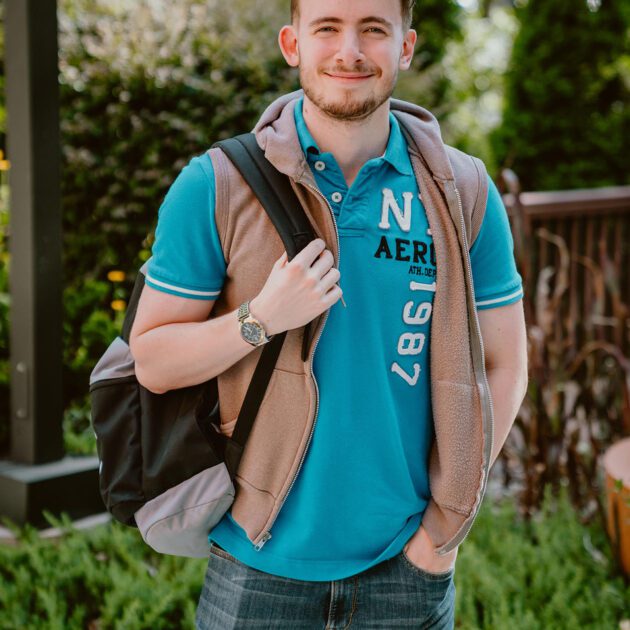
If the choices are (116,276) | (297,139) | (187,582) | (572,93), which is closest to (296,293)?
(297,139)

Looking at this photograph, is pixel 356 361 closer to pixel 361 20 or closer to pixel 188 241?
pixel 188 241

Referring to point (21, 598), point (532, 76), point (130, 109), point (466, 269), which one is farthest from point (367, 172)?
point (532, 76)

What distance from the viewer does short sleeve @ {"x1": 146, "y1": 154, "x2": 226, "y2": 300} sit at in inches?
55.9

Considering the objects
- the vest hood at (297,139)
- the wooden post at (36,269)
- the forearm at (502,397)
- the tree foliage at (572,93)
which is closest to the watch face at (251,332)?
the vest hood at (297,139)

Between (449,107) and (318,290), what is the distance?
263 inches

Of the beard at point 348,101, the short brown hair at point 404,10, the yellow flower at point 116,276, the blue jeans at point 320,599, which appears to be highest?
the short brown hair at point 404,10

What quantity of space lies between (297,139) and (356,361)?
43 cm

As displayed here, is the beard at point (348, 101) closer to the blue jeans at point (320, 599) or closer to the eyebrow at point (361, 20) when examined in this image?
the eyebrow at point (361, 20)

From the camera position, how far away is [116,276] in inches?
210

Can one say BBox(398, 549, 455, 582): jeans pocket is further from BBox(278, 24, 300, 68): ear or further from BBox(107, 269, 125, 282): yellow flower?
BBox(107, 269, 125, 282): yellow flower

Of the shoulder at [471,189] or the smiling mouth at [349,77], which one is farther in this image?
the shoulder at [471,189]

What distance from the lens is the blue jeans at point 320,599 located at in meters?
1.51

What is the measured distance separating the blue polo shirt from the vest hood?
4 centimetres

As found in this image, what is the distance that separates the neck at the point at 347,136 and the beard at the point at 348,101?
3cm
